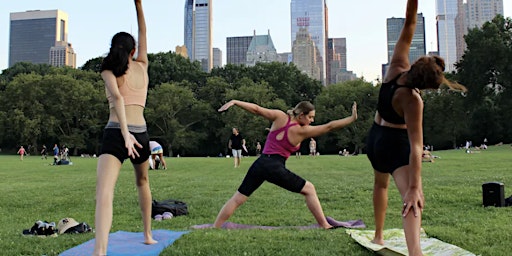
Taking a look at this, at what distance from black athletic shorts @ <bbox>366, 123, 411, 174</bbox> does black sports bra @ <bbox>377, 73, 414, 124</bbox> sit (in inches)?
4.3

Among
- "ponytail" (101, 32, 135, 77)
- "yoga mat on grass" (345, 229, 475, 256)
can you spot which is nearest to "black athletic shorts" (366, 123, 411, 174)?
"yoga mat on grass" (345, 229, 475, 256)

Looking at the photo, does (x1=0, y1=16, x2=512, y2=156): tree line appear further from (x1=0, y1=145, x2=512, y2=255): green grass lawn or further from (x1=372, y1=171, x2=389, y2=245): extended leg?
(x1=372, y1=171, x2=389, y2=245): extended leg

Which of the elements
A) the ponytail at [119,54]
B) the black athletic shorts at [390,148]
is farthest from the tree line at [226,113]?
the black athletic shorts at [390,148]

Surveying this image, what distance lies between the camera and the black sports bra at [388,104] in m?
4.02

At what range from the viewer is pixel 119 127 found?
14.8 feet

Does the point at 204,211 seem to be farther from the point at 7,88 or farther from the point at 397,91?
the point at 7,88

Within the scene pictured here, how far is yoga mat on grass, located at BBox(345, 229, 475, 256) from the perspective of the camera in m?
4.52

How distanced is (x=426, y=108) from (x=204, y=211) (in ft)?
195

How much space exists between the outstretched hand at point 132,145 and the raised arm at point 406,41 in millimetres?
2692

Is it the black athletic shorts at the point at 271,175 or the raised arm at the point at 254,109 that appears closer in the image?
the raised arm at the point at 254,109

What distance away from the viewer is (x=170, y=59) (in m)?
70.5

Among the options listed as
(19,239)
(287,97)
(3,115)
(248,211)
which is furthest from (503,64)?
(3,115)

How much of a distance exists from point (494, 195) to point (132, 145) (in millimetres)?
6925

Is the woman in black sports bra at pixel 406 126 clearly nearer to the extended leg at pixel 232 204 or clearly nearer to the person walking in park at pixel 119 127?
the extended leg at pixel 232 204
